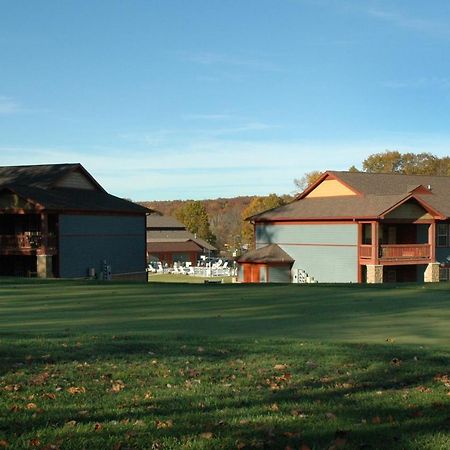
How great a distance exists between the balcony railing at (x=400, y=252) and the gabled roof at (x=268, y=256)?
6.25 m

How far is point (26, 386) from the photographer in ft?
28.6

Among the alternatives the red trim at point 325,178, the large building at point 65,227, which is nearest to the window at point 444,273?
the red trim at point 325,178

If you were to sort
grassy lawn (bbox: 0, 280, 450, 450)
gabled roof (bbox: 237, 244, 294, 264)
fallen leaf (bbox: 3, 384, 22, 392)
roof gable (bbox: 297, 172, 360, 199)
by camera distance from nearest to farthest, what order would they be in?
grassy lawn (bbox: 0, 280, 450, 450)
fallen leaf (bbox: 3, 384, 22, 392)
gabled roof (bbox: 237, 244, 294, 264)
roof gable (bbox: 297, 172, 360, 199)

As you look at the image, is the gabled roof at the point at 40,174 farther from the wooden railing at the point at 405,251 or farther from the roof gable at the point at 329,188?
the wooden railing at the point at 405,251

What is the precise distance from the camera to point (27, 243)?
44812mm

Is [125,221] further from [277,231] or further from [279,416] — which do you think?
[279,416]

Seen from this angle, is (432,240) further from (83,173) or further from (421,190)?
(83,173)

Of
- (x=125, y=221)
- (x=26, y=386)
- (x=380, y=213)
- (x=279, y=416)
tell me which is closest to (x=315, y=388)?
(x=279, y=416)

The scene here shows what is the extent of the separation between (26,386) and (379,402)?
13.9 ft

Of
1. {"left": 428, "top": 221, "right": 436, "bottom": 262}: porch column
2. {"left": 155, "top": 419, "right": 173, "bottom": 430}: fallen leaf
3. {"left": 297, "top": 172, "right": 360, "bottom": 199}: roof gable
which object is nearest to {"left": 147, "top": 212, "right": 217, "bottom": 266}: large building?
{"left": 297, "top": 172, "right": 360, "bottom": 199}: roof gable

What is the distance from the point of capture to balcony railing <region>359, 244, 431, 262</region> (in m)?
46.8

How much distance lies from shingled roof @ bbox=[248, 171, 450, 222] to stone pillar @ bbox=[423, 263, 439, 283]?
11.5ft

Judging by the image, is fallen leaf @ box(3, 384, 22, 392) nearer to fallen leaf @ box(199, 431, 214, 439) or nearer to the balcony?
fallen leaf @ box(199, 431, 214, 439)

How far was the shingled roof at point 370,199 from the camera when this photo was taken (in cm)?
4706
